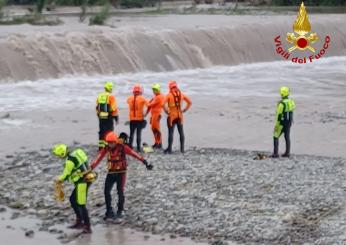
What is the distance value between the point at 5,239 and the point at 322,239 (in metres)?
4.70

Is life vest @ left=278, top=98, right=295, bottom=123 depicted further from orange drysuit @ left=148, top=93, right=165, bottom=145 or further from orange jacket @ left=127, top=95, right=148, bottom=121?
orange jacket @ left=127, top=95, right=148, bottom=121

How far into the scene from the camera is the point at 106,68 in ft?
115

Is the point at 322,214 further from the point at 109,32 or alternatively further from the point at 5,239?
the point at 109,32

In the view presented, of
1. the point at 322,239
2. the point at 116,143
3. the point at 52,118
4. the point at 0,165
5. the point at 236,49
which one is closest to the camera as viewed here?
the point at 322,239

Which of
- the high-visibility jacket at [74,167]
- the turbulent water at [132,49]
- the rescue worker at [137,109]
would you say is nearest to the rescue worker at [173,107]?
the rescue worker at [137,109]

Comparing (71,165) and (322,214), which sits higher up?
(71,165)

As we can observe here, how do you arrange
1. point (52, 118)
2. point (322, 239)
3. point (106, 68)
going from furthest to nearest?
point (106, 68) → point (52, 118) → point (322, 239)

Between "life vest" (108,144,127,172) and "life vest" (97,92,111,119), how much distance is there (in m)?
4.21

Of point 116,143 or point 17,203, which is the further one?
point 17,203

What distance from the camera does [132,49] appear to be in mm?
37000

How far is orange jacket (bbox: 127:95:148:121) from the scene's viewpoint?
16812 mm

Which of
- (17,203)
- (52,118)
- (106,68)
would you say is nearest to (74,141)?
(52,118)

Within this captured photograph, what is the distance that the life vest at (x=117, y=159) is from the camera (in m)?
12.3

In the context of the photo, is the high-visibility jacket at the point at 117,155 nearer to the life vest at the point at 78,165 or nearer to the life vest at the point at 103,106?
the life vest at the point at 78,165
